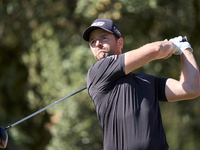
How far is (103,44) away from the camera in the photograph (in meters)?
2.49

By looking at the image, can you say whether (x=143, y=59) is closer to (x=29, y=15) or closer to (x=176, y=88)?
(x=176, y=88)

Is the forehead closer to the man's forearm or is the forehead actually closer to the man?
the man

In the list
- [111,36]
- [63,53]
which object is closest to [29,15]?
[63,53]

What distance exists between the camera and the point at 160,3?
5.45 meters

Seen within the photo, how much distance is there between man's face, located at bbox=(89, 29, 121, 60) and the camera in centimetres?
249

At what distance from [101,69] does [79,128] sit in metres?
3.32

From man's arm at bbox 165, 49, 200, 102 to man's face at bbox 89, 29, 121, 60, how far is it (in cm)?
45

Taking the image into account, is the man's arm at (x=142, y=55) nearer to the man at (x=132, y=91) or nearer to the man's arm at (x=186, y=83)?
the man at (x=132, y=91)

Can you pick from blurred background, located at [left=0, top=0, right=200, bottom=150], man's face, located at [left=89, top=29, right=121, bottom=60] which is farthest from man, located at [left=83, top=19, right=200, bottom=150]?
blurred background, located at [left=0, top=0, right=200, bottom=150]

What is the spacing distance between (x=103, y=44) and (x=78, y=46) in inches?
117

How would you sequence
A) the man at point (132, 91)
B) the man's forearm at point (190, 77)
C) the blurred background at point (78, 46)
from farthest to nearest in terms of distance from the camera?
the blurred background at point (78, 46), the man's forearm at point (190, 77), the man at point (132, 91)

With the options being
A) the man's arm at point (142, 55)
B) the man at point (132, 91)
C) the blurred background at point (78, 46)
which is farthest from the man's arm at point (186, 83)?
the blurred background at point (78, 46)

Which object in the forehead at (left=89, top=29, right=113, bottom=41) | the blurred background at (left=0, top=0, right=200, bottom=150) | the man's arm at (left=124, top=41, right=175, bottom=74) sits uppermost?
the forehead at (left=89, top=29, right=113, bottom=41)

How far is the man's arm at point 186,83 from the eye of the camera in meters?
2.44
